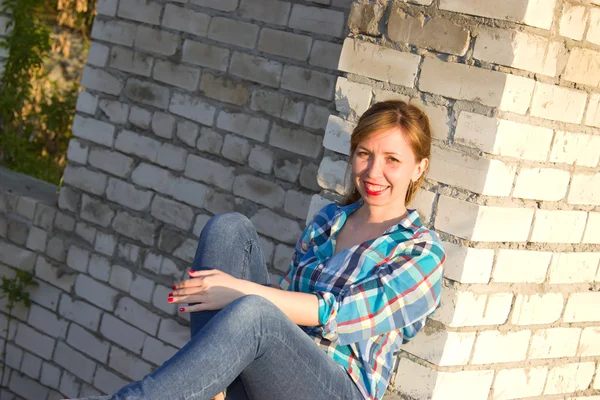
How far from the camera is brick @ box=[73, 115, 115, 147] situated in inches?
161

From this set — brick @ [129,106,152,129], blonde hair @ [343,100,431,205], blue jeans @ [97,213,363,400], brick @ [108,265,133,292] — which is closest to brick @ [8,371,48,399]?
brick @ [108,265,133,292]

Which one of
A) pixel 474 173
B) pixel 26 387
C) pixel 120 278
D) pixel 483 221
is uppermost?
pixel 474 173

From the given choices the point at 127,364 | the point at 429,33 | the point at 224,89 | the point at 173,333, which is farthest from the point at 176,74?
the point at 429,33

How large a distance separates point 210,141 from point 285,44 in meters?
0.52

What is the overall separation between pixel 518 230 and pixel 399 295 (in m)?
0.39

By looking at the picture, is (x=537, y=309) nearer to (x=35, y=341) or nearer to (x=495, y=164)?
(x=495, y=164)

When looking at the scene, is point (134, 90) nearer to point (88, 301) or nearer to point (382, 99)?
point (88, 301)

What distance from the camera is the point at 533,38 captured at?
2.29 m

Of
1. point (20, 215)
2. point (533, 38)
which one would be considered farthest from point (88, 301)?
point (533, 38)

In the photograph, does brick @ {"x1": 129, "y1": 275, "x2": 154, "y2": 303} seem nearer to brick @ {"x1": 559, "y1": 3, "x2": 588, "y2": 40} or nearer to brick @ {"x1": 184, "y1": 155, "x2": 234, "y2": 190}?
brick @ {"x1": 184, "y1": 155, "x2": 234, "y2": 190}

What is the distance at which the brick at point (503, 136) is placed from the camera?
2.28 meters

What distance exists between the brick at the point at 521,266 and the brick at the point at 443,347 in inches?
7.2

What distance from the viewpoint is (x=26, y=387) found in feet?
14.6

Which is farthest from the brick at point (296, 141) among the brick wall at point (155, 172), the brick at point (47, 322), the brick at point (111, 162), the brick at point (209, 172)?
the brick at point (47, 322)
